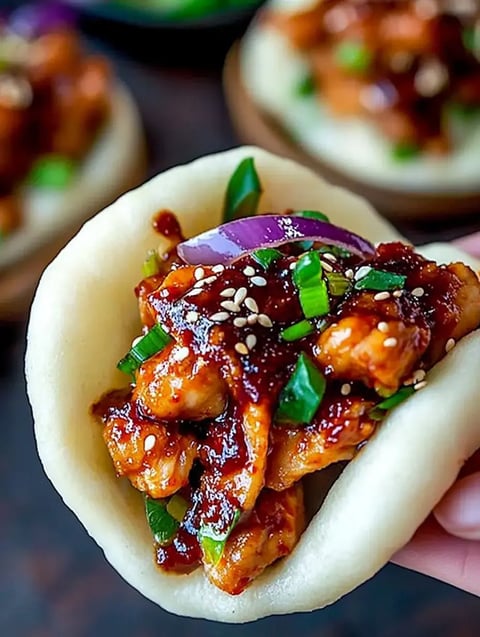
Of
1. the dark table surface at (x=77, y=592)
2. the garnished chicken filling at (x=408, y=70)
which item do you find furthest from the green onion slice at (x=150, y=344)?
the garnished chicken filling at (x=408, y=70)

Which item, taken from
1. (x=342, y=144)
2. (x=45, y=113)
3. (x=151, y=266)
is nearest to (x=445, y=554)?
(x=151, y=266)

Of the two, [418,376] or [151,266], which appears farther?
[151,266]

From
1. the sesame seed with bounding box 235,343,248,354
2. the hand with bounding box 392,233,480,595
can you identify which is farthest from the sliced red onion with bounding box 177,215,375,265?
the hand with bounding box 392,233,480,595

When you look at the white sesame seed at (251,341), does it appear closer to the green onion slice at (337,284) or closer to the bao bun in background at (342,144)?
the green onion slice at (337,284)

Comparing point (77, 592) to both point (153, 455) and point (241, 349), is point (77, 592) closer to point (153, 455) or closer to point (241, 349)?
point (153, 455)

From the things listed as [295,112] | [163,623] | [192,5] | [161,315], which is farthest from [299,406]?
[192,5]

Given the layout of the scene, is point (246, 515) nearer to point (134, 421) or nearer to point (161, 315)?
point (134, 421)

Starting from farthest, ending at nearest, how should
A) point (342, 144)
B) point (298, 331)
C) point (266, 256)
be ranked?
point (342, 144) → point (266, 256) → point (298, 331)

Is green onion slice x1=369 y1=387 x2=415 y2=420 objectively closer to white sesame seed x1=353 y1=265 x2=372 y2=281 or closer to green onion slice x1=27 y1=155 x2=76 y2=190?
white sesame seed x1=353 y1=265 x2=372 y2=281
